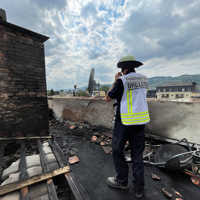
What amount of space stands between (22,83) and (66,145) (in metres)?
2.14

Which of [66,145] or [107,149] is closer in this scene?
[107,149]

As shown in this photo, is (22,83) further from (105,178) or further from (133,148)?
(133,148)

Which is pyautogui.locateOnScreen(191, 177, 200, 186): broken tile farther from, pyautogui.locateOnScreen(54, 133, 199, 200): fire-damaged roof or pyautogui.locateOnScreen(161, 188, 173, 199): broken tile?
pyautogui.locateOnScreen(161, 188, 173, 199): broken tile

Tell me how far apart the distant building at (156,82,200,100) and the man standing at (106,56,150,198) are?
1686 inches

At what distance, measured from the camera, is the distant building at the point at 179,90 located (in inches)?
1563

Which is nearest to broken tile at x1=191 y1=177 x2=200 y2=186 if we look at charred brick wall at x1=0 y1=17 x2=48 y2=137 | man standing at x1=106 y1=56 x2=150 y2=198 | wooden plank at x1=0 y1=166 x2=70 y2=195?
man standing at x1=106 y1=56 x2=150 y2=198

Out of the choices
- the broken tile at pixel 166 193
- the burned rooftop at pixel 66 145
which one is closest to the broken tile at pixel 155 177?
the burned rooftop at pixel 66 145

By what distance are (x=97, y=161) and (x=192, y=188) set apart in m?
1.59

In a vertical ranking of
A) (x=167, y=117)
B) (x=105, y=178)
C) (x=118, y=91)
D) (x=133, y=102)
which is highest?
(x=118, y=91)

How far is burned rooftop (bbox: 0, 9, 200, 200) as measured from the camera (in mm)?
1415

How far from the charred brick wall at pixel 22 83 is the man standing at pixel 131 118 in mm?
2676

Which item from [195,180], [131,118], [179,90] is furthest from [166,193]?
[179,90]

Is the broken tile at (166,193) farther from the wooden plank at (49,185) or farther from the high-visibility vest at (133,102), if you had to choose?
the wooden plank at (49,185)

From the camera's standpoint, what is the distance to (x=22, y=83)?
109 inches
